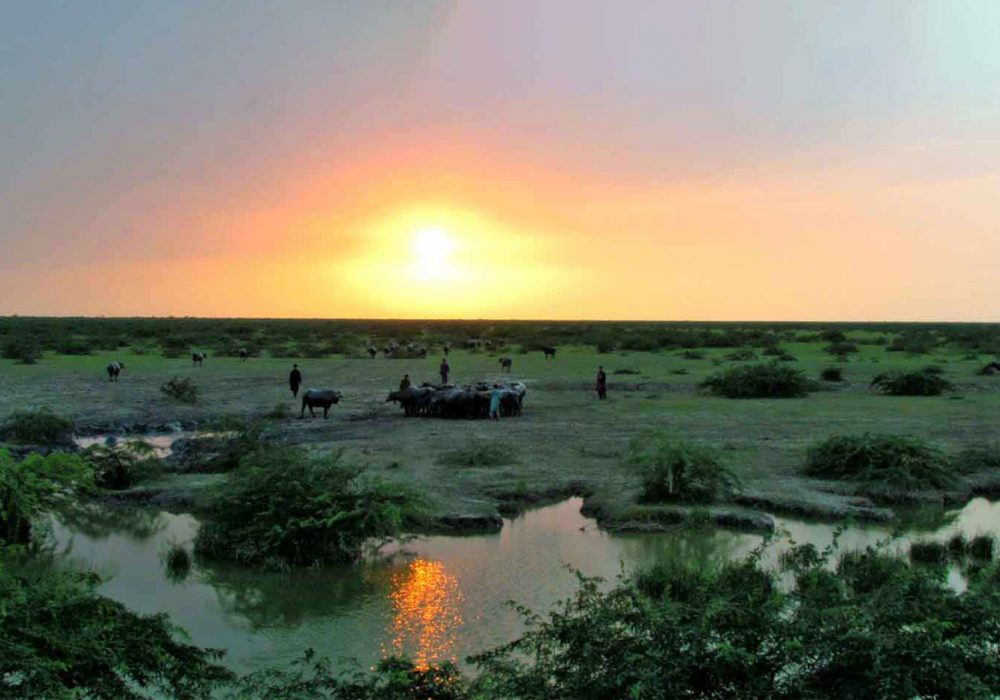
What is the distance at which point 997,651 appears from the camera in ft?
18.3

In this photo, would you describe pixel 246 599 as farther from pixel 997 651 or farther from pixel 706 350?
pixel 706 350

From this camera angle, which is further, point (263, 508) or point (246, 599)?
point (263, 508)

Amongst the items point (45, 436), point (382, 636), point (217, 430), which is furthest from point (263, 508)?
point (45, 436)

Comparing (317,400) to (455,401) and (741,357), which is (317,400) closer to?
(455,401)

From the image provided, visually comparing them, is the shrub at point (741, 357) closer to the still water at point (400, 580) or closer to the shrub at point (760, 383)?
the shrub at point (760, 383)

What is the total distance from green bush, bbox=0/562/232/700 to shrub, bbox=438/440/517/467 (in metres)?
10.2

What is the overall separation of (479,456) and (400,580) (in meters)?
7.00

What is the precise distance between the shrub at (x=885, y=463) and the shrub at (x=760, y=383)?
14.8m

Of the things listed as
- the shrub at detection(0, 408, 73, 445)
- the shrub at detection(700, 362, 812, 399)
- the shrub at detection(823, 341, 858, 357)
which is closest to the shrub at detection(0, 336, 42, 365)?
the shrub at detection(0, 408, 73, 445)

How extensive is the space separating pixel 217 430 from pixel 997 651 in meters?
16.3

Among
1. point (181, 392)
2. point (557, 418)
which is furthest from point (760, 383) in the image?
point (181, 392)

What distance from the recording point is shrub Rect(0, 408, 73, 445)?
1948cm

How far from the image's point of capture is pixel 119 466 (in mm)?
15047

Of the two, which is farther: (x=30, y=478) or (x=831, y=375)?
(x=831, y=375)
